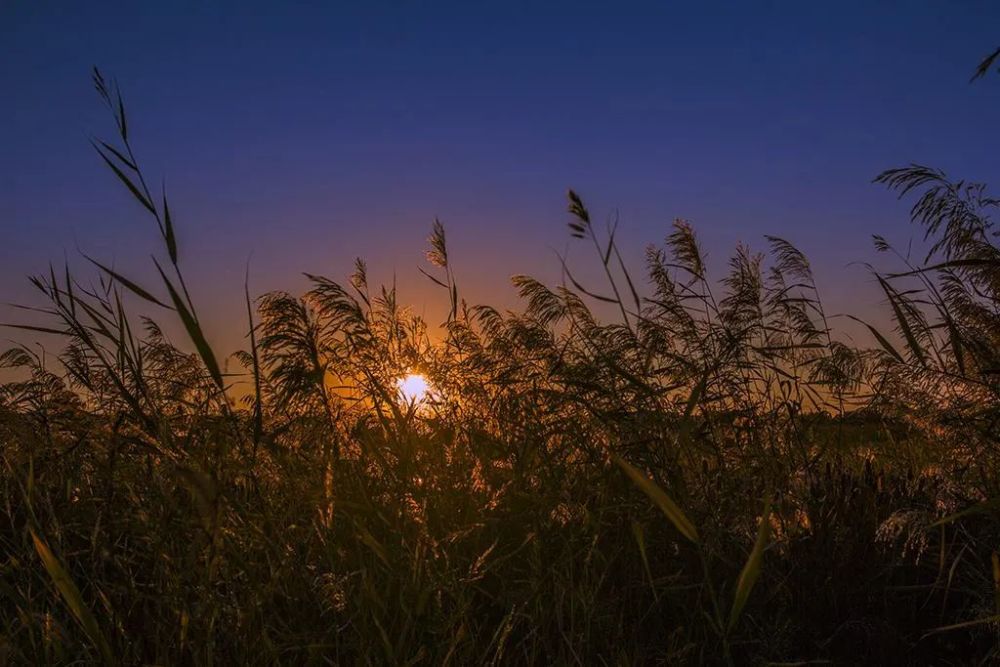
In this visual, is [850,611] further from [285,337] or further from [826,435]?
[285,337]

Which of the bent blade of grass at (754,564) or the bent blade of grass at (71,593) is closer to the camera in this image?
the bent blade of grass at (754,564)

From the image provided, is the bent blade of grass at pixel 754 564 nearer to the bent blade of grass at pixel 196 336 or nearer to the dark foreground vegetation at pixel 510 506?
the dark foreground vegetation at pixel 510 506

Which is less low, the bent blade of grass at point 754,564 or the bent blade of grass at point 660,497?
the bent blade of grass at point 660,497

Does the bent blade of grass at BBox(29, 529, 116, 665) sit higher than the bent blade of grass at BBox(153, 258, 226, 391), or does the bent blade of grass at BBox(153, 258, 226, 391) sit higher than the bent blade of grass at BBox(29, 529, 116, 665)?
the bent blade of grass at BBox(153, 258, 226, 391)

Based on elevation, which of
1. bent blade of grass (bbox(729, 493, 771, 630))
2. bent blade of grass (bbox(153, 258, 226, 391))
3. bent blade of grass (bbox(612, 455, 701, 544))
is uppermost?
bent blade of grass (bbox(153, 258, 226, 391))

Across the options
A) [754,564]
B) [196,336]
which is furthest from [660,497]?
[196,336]

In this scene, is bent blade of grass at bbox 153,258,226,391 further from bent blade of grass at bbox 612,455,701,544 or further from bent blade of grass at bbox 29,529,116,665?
bent blade of grass at bbox 612,455,701,544

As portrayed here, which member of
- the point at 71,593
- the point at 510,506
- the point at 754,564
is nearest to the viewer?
the point at 754,564

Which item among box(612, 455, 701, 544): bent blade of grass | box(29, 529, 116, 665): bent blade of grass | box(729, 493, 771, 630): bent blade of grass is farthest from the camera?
box(29, 529, 116, 665): bent blade of grass

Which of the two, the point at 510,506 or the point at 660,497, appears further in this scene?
the point at 510,506

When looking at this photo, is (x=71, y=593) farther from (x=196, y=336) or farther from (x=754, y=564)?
(x=754, y=564)

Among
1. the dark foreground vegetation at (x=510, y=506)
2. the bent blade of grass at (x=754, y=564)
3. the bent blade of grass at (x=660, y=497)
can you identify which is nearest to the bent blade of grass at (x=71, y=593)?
the dark foreground vegetation at (x=510, y=506)

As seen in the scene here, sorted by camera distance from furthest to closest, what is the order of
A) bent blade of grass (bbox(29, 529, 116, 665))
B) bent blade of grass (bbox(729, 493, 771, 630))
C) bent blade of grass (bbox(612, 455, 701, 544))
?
bent blade of grass (bbox(29, 529, 116, 665)) < bent blade of grass (bbox(729, 493, 771, 630)) < bent blade of grass (bbox(612, 455, 701, 544))

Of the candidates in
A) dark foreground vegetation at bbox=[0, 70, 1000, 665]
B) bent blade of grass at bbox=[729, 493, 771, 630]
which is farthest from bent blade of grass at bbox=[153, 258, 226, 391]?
bent blade of grass at bbox=[729, 493, 771, 630]
